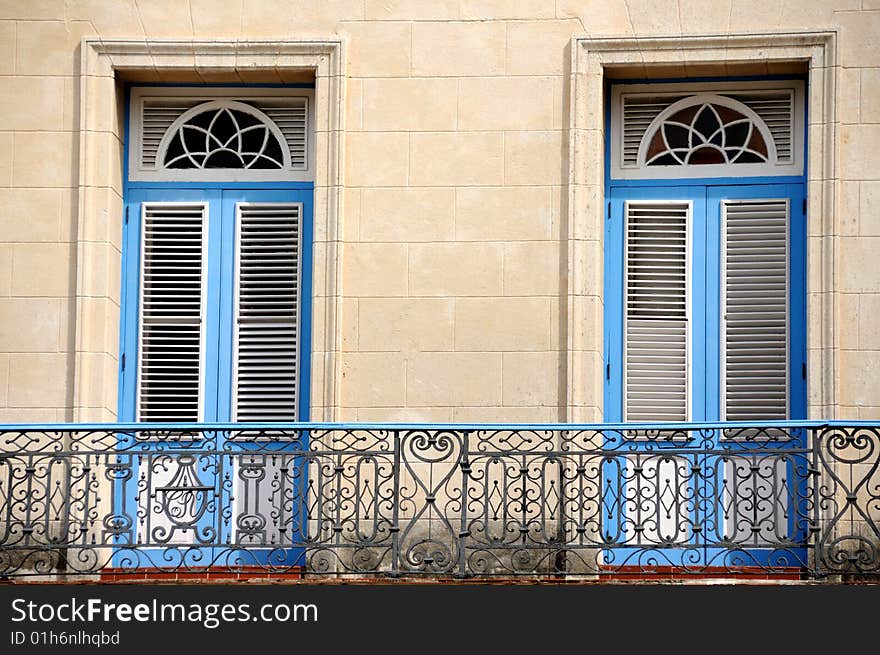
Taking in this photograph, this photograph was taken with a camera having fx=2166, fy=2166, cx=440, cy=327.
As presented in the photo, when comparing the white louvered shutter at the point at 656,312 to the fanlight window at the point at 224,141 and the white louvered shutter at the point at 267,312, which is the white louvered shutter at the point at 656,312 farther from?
the fanlight window at the point at 224,141

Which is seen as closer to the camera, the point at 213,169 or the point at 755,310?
the point at 755,310

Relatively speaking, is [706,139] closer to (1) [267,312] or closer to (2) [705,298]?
(2) [705,298]

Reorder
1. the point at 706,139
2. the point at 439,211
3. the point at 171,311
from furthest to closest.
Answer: the point at 171,311 < the point at 706,139 < the point at 439,211

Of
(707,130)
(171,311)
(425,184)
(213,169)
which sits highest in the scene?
(707,130)

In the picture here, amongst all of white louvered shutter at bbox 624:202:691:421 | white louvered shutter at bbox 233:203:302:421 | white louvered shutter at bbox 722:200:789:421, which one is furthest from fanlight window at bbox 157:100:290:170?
white louvered shutter at bbox 722:200:789:421

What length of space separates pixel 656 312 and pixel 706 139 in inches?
50.9

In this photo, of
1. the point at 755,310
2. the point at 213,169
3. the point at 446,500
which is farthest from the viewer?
the point at 213,169

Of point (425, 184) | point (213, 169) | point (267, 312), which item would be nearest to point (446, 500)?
point (267, 312)

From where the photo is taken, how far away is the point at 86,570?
47.2 feet

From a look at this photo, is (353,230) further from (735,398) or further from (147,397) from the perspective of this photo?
(735,398)

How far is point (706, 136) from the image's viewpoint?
1548cm

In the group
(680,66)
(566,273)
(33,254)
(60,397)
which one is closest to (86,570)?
(60,397)

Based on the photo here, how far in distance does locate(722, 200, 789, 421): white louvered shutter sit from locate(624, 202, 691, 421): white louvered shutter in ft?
1.02

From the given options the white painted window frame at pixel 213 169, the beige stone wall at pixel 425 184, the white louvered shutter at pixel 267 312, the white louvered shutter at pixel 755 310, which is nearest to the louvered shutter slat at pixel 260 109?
the white painted window frame at pixel 213 169
